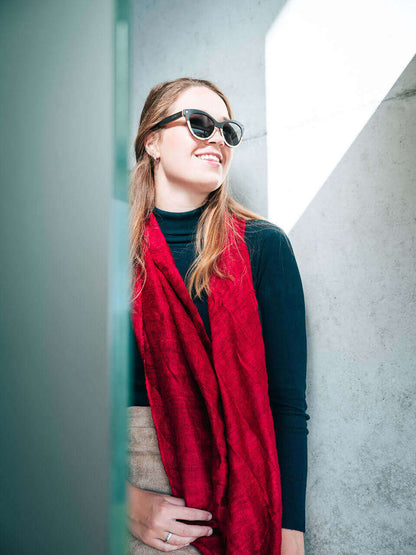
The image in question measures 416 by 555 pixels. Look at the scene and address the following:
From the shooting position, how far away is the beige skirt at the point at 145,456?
92 centimetres

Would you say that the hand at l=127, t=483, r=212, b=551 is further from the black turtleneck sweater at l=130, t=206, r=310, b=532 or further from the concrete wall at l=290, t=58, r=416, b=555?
the concrete wall at l=290, t=58, r=416, b=555

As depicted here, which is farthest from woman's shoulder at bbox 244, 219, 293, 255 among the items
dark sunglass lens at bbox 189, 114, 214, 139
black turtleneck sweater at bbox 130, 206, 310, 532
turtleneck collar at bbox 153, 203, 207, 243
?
dark sunglass lens at bbox 189, 114, 214, 139

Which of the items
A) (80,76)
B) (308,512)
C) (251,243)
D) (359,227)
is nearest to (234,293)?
(251,243)

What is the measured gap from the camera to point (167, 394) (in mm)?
952

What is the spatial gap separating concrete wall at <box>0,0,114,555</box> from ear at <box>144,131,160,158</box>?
90 centimetres

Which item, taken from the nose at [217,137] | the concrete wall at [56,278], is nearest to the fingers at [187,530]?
the concrete wall at [56,278]

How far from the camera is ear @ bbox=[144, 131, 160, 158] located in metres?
1.21

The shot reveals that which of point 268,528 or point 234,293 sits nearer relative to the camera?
point 268,528

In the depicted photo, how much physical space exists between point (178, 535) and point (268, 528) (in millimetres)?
200

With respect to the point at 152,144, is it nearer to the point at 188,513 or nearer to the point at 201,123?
the point at 201,123

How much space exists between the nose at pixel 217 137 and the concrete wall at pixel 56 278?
807 mm

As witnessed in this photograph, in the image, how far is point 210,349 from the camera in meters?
1.01

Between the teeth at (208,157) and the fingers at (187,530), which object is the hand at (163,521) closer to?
the fingers at (187,530)

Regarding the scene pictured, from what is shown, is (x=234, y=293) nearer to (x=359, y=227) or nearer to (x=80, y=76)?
(x=359, y=227)
